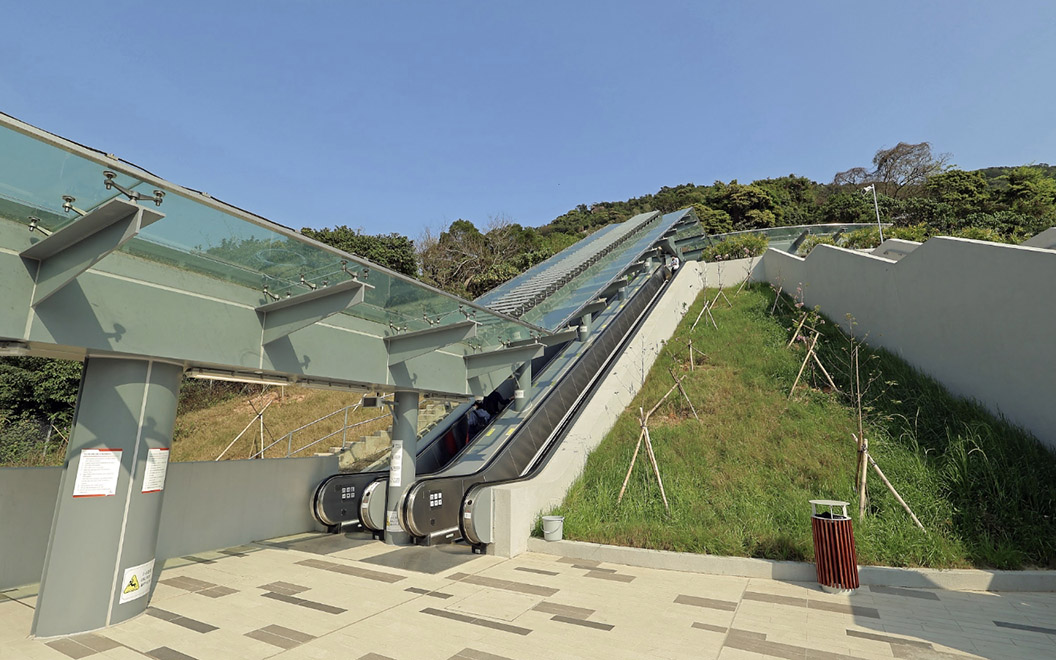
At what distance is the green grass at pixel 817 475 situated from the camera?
619cm

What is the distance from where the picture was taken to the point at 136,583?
4969mm

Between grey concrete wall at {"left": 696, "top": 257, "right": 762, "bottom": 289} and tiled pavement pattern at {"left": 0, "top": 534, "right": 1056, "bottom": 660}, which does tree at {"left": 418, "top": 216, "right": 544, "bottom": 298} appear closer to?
grey concrete wall at {"left": 696, "top": 257, "right": 762, "bottom": 289}

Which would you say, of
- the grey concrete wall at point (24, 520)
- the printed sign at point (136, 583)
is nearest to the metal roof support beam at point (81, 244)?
the printed sign at point (136, 583)

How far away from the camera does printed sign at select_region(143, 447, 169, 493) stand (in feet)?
17.1

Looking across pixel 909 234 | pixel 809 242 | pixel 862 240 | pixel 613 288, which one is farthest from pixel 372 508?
pixel 809 242

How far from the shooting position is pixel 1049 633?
14.0ft

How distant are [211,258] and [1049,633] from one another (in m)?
9.15

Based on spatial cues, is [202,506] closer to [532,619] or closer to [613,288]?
[532,619]

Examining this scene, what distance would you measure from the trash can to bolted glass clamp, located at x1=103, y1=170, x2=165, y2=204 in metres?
7.71

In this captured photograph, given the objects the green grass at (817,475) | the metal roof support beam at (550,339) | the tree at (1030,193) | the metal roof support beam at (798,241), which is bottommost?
the green grass at (817,475)

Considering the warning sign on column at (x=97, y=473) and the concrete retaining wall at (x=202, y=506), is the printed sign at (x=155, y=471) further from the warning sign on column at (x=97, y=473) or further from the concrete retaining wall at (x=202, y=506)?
the concrete retaining wall at (x=202, y=506)

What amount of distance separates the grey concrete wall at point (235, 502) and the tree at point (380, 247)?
2547 cm

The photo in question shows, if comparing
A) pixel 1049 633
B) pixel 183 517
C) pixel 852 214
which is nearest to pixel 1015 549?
pixel 1049 633

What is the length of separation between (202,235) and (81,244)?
3.76 ft
